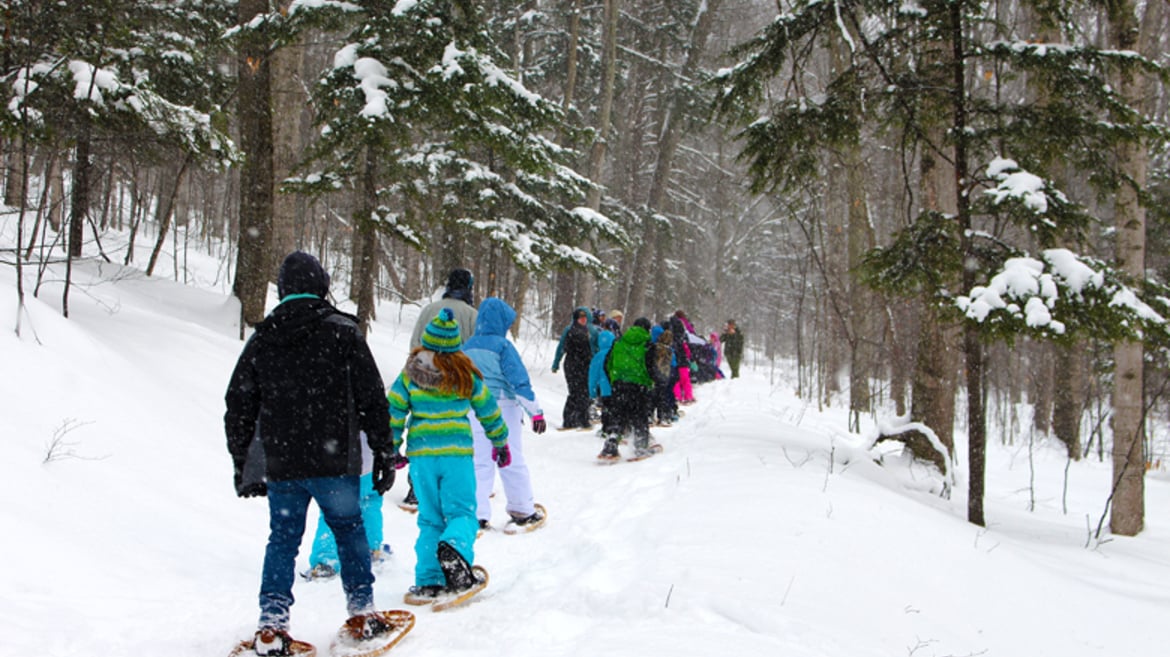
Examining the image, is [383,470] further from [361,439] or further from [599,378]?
[599,378]

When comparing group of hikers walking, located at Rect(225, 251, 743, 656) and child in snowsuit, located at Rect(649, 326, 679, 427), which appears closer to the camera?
group of hikers walking, located at Rect(225, 251, 743, 656)

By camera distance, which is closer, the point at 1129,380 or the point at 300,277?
the point at 300,277

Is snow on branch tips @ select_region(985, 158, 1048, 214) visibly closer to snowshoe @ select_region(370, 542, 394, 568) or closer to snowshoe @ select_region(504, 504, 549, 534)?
snowshoe @ select_region(504, 504, 549, 534)

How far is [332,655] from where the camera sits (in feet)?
10.3

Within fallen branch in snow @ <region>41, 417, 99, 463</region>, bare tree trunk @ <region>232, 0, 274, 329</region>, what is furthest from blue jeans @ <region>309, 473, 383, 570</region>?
bare tree trunk @ <region>232, 0, 274, 329</region>

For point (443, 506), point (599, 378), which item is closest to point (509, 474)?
point (443, 506)

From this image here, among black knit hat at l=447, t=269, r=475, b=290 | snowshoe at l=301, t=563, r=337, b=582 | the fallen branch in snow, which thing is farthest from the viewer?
black knit hat at l=447, t=269, r=475, b=290

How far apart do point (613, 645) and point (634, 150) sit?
22.2 meters

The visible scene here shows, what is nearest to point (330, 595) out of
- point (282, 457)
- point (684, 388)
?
point (282, 457)

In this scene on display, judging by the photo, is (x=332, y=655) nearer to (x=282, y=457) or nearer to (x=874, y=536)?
(x=282, y=457)

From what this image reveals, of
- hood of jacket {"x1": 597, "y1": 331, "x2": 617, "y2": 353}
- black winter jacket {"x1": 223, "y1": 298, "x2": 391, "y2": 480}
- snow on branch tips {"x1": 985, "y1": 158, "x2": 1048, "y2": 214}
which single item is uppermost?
snow on branch tips {"x1": 985, "y1": 158, "x2": 1048, "y2": 214}

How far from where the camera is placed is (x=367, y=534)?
14.9ft

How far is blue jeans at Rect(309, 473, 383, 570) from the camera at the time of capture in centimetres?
440

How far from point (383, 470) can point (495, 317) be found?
8.30ft
